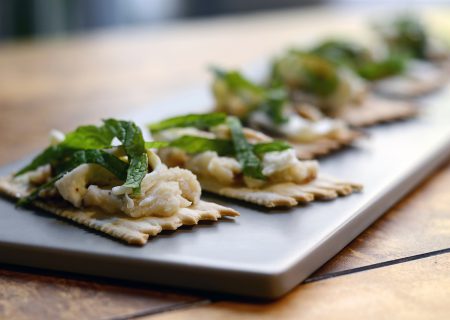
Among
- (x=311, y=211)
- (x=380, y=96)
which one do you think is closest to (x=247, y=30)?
(x=380, y=96)

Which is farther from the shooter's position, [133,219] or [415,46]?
[415,46]

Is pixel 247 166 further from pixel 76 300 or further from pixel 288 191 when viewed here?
pixel 76 300

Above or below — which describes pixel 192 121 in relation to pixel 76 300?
above

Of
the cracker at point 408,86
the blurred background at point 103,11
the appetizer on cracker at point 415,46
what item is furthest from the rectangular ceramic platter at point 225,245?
the blurred background at point 103,11

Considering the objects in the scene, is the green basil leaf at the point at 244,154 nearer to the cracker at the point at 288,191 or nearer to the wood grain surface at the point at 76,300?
the cracker at the point at 288,191

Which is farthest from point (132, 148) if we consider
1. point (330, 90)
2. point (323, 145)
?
point (330, 90)

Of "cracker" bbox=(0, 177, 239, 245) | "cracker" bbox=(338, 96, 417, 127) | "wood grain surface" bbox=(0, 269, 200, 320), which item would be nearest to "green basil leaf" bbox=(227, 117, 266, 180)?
"cracker" bbox=(0, 177, 239, 245)
